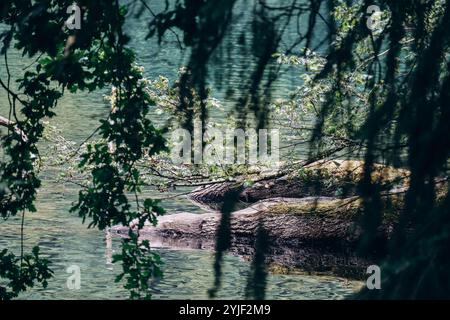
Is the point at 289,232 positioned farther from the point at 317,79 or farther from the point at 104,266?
the point at 317,79

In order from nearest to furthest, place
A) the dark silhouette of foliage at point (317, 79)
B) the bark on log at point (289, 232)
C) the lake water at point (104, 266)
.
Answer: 1. the dark silhouette of foliage at point (317, 79)
2. the lake water at point (104, 266)
3. the bark on log at point (289, 232)

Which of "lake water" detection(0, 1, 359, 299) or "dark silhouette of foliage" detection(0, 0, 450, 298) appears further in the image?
"lake water" detection(0, 1, 359, 299)

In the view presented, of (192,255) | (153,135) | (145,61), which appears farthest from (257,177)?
(145,61)

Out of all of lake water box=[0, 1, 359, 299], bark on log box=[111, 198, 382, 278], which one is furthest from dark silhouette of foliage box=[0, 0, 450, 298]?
bark on log box=[111, 198, 382, 278]

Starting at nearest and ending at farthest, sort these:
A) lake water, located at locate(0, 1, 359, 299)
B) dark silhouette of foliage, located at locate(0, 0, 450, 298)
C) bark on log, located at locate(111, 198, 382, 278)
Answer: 1. dark silhouette of foliage, located at locate(0, 0, 450, 298)
2. lake water, located at locate(0, 1, 359, 299)
3. bark on log, located at locate(111, 198, 382, 278)

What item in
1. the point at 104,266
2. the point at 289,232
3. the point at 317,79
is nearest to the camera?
the point at 317,79

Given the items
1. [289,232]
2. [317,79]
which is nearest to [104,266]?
[289,232]

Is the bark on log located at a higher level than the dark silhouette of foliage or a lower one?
lower

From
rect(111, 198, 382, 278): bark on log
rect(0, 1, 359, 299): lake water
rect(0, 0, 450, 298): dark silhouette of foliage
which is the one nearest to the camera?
rect(0, 0, 450, 298): dark silhouette of foliage

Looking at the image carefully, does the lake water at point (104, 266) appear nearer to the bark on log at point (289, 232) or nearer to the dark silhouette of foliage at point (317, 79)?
the bark on log at point (289, 232)

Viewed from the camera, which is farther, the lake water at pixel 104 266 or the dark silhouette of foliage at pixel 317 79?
the lake water at pixel 104 266

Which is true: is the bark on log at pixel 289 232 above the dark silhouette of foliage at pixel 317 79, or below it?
below

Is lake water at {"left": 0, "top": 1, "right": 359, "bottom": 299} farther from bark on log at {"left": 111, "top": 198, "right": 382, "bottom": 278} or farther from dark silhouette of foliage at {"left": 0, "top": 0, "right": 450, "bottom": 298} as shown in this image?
dark silhouette of foliage at {"left": 0, "top": 0, "right": 450, "bottom": 298}

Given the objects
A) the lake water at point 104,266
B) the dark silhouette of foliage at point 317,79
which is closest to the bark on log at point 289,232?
the lake water at point 104,266
